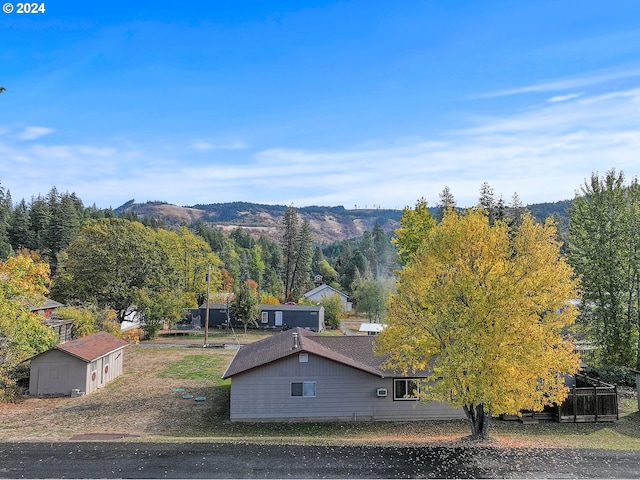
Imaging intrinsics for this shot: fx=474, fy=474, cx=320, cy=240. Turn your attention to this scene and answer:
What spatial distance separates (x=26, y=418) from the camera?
2327 centimetres

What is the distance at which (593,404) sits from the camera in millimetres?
23062

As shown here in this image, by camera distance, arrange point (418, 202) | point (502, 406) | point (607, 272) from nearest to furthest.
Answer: point (502, 406) → point (607, 272) → point (418, 202)

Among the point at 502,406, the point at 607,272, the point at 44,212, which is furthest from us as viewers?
the point at 44,212

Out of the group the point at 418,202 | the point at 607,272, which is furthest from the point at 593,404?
the point at 418,202

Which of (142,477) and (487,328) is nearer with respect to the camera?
(142,477)

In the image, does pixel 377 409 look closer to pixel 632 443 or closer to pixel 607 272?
pixel 632 443

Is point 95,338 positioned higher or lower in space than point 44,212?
lower

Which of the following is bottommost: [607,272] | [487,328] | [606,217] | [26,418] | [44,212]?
[26,418]

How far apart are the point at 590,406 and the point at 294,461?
15.6 metres

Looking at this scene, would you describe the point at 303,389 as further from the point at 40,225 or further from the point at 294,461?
the point at 40,225

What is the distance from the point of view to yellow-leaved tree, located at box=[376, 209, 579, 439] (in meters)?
17.4

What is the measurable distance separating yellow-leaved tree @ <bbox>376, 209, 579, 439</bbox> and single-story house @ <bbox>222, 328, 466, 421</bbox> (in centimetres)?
397

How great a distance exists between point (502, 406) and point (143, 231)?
4815 cm

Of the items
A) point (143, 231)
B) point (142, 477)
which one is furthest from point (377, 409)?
point (143, 231)
